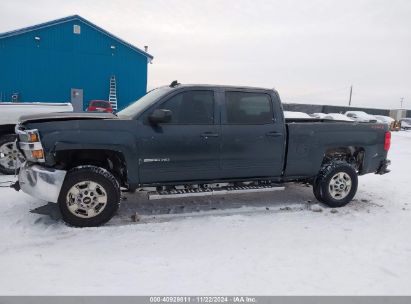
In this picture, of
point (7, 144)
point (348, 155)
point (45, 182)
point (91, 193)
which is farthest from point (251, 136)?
point (7, 144)

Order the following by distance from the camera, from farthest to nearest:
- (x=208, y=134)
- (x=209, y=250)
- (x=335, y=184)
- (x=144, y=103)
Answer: (x=335, y=184) → (x=144, y=103) → (x=208, y=134) → (x=209, y=250)

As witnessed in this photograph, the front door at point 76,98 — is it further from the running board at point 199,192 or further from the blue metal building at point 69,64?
the running board at point 199,192

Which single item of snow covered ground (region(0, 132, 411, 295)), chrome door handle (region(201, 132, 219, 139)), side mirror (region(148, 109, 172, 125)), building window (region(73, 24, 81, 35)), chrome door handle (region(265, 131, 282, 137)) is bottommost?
snow covered ground (region(0, 132, 411, 295))

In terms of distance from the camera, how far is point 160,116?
15.9ft

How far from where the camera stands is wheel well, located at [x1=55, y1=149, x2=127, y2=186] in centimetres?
481

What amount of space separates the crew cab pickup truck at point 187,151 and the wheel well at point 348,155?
0.06 ft

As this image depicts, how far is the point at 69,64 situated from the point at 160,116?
2092 cm

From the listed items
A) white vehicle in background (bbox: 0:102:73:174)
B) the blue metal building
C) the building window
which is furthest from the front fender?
the building window

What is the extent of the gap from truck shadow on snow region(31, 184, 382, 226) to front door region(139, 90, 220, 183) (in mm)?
600

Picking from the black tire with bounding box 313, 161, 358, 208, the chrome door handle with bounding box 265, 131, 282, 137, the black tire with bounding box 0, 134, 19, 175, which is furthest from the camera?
the black tire with bounding box 0, 134, 19, 175

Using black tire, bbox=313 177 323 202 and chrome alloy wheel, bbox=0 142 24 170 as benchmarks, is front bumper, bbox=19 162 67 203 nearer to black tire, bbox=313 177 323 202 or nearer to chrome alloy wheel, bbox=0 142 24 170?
chrome alloy wheel, bbox=0 142 24 170

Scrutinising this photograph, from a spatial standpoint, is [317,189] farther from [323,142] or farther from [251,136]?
[251,136]

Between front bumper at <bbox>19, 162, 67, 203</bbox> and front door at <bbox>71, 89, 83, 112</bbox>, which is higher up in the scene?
front door at <bbox>71, 89, 83, 112</bbox>

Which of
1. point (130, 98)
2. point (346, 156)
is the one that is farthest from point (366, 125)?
point (130, 98)
